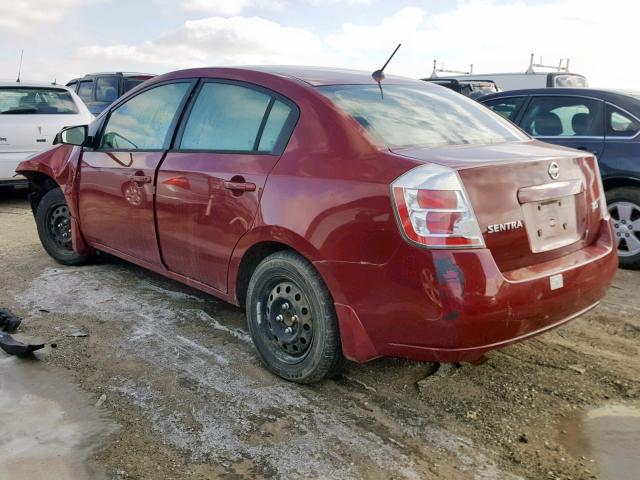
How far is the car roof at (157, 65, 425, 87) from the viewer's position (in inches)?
132

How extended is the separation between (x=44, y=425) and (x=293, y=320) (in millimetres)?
1268

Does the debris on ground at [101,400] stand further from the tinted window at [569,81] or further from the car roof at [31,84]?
the tinted window at [569,81]

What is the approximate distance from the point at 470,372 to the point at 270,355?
1.10 m

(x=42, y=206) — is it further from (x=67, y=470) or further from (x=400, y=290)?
(x=400, y=290)

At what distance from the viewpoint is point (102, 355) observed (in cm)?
350

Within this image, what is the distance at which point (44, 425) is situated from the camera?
9.13ft

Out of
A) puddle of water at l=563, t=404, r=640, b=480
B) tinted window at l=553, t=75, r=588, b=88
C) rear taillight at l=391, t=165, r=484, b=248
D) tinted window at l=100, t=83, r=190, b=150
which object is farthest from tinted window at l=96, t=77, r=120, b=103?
puddle of water at l=563, t=404, r=640, b=480

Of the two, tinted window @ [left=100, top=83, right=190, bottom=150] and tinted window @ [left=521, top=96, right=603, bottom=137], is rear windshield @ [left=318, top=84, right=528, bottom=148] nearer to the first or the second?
tinted window @ [left=100, top=83, right=190, bottom=150]

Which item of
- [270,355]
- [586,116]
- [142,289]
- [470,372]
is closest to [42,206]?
[142,289]

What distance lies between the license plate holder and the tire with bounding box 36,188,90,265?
12.6 ft

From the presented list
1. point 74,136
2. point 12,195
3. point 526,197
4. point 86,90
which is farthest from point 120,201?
point 86,90

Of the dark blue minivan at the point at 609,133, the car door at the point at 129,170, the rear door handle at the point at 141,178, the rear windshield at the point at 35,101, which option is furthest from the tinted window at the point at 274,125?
the rear windshield at the point at 35,101

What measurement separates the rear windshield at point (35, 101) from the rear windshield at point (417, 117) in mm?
6601

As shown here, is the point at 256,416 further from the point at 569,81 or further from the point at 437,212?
the point at 569,81
